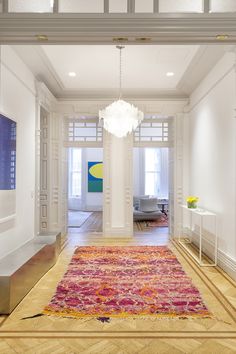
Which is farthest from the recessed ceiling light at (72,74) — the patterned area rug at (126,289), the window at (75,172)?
the window at (75,172)

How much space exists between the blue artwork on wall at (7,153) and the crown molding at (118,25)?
2177 mm

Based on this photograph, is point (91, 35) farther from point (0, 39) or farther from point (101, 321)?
point (101, 321)

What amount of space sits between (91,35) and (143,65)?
12.0 feet

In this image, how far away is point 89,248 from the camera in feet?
18.6

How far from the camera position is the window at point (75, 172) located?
13203 mm

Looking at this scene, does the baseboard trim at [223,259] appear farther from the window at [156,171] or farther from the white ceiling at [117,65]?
the window at [156,171]

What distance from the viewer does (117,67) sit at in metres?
5.29

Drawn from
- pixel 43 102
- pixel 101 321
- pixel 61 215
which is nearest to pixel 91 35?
pixel 101 321

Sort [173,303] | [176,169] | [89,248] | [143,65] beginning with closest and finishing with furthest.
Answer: [173,303]
[143,65]
[89,248]
[176,169]

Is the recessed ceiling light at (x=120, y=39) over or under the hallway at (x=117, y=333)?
over

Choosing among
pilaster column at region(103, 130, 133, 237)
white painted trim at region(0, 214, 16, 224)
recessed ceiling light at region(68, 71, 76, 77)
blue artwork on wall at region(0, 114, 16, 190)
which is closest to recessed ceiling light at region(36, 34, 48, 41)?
blue artwork on wall at region(0, 114, 16, 190)

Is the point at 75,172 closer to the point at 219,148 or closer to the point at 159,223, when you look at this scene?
the point at 159,223

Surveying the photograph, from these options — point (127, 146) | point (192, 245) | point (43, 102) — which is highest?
point (43, 102)

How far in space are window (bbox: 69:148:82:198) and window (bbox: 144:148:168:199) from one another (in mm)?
2998
